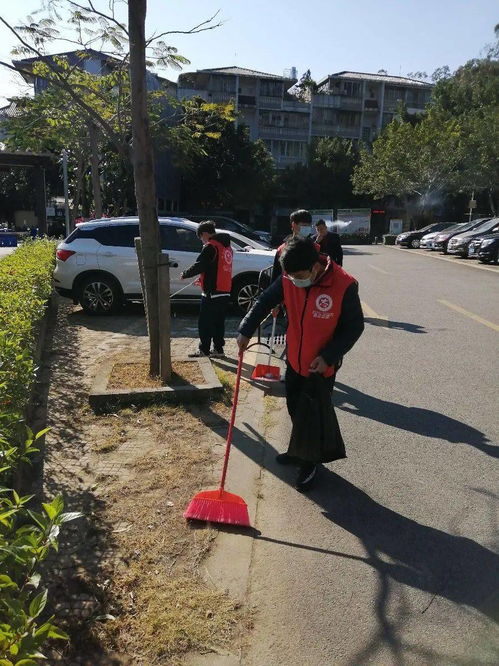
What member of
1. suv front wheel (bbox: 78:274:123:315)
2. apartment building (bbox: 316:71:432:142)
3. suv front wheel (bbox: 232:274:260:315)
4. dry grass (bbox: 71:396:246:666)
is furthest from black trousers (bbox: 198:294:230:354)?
apartment building (bbox: 316:71:432:142)

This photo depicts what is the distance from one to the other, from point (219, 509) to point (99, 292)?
677cm

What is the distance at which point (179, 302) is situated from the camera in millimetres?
9656

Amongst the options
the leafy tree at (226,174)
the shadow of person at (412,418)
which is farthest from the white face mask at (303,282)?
the leafy tree at (226,174)

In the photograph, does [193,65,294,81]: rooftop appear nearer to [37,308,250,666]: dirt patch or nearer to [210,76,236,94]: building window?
[210,76,236,94]: building window

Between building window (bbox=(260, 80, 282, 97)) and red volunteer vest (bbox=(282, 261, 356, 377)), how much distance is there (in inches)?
2302

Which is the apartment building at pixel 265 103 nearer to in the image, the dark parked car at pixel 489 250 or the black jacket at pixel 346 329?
the dark parked car at pixel 489 250

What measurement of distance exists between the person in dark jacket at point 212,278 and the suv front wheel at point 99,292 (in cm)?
323

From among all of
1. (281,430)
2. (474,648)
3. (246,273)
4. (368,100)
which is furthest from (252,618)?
(368,100)

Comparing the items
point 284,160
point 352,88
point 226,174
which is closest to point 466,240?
point 226,174

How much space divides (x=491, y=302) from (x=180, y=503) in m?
9.82

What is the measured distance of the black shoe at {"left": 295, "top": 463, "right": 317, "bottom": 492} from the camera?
3668 millimetres

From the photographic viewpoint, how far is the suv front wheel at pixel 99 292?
30.5ft

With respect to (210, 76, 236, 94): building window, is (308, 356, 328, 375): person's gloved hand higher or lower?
lower

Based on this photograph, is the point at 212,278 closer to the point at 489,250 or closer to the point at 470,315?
the point at 470,315
